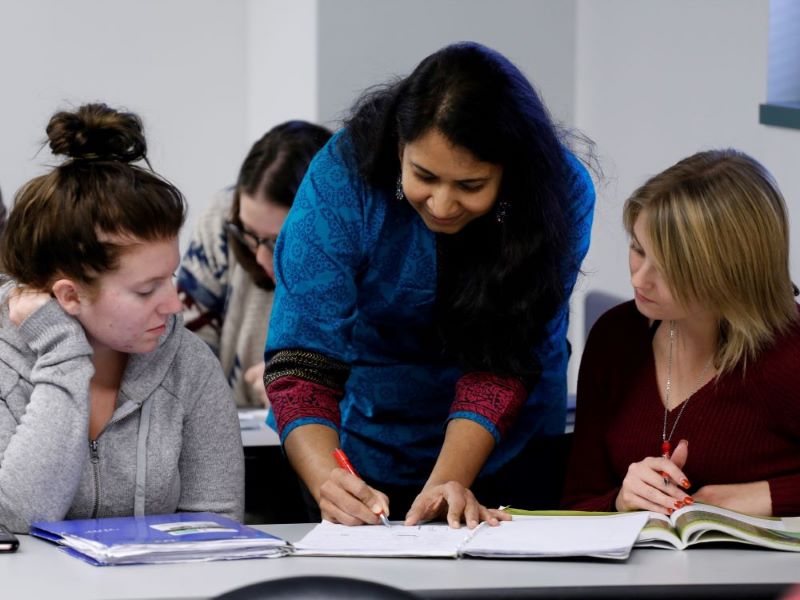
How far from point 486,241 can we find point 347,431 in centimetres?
46

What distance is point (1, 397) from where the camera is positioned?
5.92ft

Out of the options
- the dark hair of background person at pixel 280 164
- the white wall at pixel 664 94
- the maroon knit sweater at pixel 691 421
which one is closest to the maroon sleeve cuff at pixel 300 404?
the maroon knit sweater at pixel 691 421

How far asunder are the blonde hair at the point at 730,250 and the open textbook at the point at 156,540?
0.74 meters

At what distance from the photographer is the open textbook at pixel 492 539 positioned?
1585 millimetres

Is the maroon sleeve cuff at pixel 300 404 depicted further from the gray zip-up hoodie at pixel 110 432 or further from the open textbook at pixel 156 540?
the open textbook at pixel 156 540

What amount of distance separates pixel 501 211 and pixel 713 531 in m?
0.59

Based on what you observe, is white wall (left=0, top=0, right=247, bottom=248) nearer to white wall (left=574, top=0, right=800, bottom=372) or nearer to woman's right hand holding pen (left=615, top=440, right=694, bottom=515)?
white wall (left=574, top=0, right=800, bottom=372)

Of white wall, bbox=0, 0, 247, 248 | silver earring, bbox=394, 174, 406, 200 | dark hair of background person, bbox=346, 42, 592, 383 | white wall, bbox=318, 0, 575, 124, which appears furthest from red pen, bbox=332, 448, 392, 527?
white wall, bbox=0, 0, 247, 248

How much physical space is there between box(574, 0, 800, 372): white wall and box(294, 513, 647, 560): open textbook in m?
1.26

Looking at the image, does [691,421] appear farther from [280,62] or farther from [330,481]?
[280,62]

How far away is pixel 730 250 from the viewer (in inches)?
74.5

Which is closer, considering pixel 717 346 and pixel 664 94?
pixel 717 346

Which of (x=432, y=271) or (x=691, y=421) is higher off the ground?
(x=432, y=271)

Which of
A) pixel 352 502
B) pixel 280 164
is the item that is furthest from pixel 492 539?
pixel 280 164
